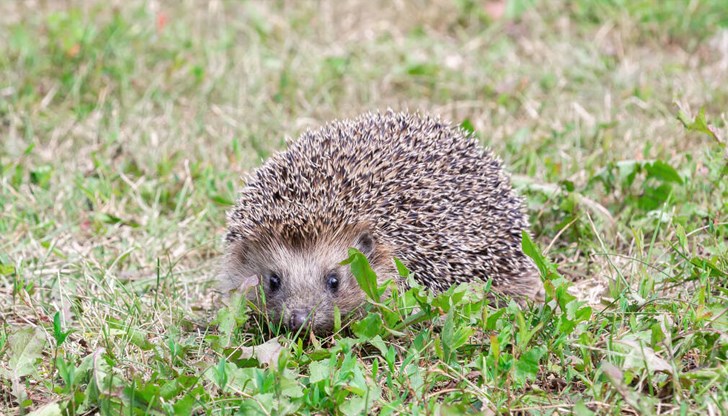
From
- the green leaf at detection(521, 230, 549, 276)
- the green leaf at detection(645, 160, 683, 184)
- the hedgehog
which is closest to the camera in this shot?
the green leaf at detection(521, 230, 549, 276)

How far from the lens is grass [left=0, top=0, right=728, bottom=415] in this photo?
3.79 metres

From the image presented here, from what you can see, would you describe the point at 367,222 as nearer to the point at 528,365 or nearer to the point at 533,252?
the point at 533,252

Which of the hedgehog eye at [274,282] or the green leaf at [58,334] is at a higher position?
the green leaf at [58,334]

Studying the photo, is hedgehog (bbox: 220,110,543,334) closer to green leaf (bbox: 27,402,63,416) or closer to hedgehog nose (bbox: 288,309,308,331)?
hedgehog nose (bbox: 288,309,308,331)

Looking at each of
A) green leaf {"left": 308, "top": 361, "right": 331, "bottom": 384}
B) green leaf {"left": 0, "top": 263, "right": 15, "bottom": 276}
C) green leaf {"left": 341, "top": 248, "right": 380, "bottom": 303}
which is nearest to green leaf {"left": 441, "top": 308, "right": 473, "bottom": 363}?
green leaf {"left": 341, "top": 248, "right": 380, "bottom": 303}

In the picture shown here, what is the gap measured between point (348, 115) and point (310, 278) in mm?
2823

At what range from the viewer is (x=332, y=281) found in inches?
190

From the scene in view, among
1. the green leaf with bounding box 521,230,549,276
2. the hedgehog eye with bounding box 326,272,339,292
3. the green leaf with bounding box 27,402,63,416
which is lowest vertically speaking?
the green leaf with bounding box 27,402,63,416

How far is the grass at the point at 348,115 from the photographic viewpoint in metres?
3.79

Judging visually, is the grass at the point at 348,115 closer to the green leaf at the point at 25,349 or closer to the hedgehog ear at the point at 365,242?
the green leaf at the point at 25,349

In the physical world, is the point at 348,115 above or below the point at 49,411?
above

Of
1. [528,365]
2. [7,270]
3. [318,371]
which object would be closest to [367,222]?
[318,371]

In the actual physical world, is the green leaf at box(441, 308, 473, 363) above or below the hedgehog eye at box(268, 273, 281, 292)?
above

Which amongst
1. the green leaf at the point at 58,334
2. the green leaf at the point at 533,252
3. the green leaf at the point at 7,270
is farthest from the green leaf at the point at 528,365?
the green leaf at the point at 7,270
